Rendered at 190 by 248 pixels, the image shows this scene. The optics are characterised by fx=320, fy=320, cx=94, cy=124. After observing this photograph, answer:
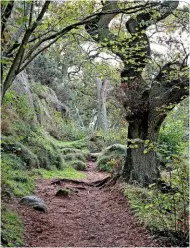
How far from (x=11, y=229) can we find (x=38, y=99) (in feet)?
40.5

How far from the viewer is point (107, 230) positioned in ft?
21.6

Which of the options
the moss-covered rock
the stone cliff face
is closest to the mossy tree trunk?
the moss-covered rock

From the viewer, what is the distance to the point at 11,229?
17.4 feet

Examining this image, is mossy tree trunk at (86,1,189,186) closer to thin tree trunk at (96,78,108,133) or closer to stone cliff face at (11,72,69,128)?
stone cliff face at (11,72,69,128)

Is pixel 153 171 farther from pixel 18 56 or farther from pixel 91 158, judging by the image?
pixel 91 158

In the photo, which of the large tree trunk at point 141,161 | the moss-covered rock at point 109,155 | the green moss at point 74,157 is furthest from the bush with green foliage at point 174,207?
the green moss at point 74,157

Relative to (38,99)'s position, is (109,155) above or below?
below

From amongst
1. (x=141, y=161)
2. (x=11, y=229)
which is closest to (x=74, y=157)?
(x=141, y=161)

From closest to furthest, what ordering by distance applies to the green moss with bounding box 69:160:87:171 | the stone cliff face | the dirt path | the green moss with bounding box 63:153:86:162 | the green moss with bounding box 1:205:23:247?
the green moss with bounding box 1:205:23:247, the dirt path, the stone cliff face, the green moss with bounding box 69:160:87:171, the green moss with bounding box 63:153:86:162

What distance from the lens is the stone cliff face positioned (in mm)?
14430

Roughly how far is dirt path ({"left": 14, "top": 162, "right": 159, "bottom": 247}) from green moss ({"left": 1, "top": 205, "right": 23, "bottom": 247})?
198 mm

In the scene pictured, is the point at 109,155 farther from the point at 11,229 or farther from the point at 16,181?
the point at 11,229

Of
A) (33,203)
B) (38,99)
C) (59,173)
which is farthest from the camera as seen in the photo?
(38,99)

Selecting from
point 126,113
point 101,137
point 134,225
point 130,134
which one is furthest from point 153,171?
point 101,137
